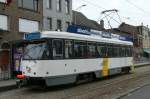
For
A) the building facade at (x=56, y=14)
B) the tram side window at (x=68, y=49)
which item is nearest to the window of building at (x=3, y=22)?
the building facade at (x=56, y=14)

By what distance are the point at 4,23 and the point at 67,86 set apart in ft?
42.8

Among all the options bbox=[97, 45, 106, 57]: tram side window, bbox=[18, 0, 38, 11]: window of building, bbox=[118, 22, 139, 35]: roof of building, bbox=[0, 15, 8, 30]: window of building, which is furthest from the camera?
bbox=[118, 22, 139, 35]: roof of building

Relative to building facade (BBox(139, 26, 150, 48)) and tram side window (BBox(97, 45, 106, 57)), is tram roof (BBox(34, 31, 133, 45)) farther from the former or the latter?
building facade (BBox(139, 26, 150, 48))

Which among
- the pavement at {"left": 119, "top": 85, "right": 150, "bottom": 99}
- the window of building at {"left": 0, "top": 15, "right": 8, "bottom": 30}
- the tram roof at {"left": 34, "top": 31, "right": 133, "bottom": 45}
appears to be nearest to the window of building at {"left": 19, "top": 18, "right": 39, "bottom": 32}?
the window of building at {"left": 0, "top": 15, "right": 8, "bottom": 30}

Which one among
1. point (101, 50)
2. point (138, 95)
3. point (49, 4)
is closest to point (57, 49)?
point (138, 95)

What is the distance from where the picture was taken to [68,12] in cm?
4131

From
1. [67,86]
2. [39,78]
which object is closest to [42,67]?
[39,78]

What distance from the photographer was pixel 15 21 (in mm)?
30172

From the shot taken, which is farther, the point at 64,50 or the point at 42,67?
the point at 64,50

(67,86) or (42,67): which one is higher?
(42,67)

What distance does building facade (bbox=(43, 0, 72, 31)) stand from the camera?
119 feet

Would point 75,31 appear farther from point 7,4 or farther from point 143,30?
point 143,30

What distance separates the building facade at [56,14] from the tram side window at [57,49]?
63.0ft

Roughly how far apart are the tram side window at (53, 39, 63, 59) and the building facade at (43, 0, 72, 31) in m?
19.2
